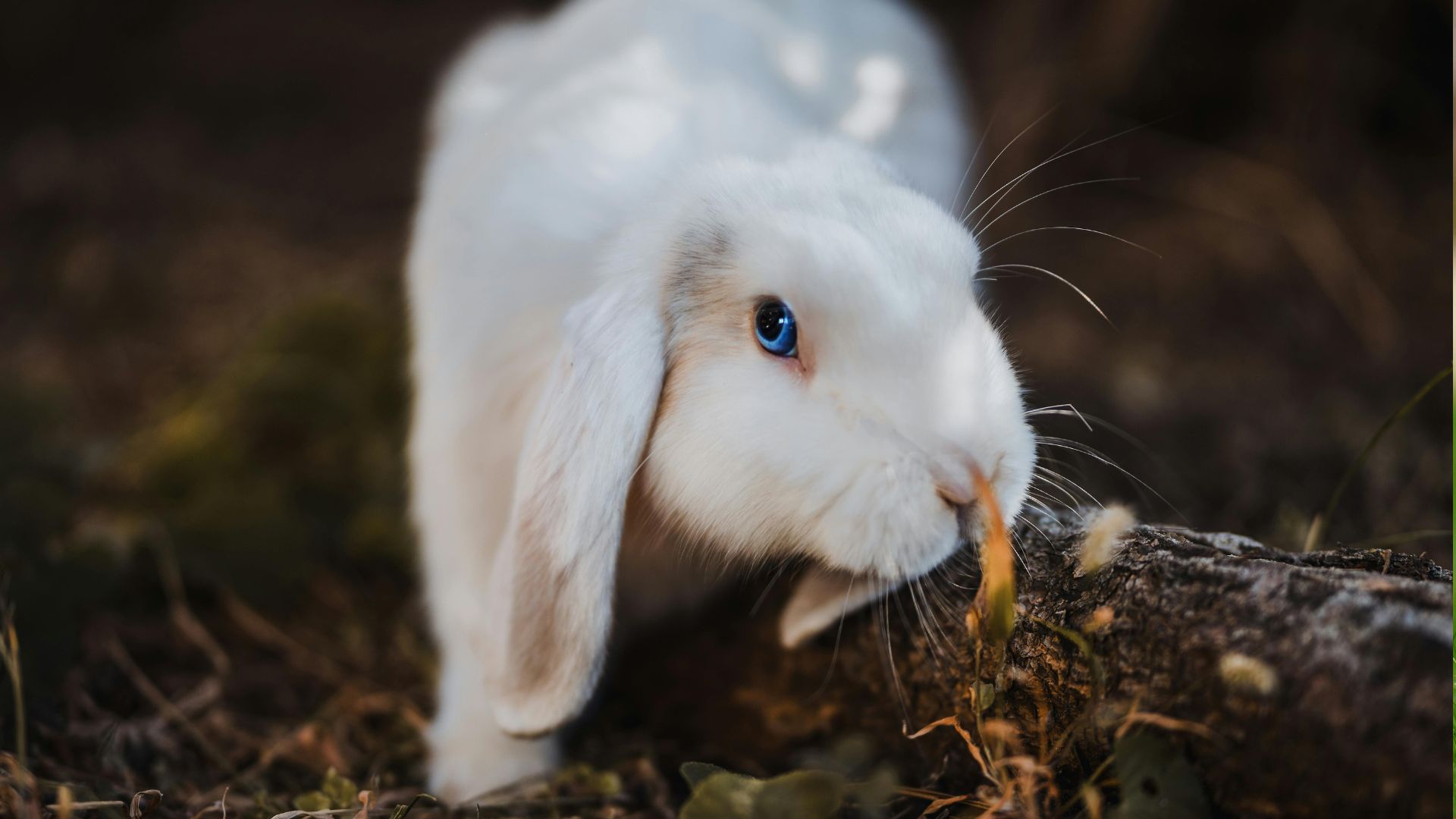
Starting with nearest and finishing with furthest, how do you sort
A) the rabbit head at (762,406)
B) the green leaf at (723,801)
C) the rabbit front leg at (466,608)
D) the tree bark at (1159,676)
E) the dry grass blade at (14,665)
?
the tree bark at (1159,676), the green leaf at (723,801), the rabbit head at (762,406), the dry grass blade at (14,665), the rabbit front leg at (466,608)

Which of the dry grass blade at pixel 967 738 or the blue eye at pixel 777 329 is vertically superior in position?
the blue eye at pixel 777 329

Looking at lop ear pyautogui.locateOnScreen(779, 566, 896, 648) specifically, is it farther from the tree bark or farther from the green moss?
the green moss

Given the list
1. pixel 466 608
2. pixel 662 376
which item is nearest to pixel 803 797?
pixel 662 376

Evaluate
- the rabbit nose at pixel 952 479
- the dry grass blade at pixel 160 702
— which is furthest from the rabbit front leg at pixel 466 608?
the rabbit nose at pixel 952 479

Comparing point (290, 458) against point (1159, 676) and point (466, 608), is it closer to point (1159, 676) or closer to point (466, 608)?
point (466, 608)

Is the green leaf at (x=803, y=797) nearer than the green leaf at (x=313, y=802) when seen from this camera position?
Yes

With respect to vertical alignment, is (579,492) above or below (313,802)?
above

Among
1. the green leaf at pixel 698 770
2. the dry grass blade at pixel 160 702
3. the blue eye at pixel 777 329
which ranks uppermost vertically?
the blue eye at pixel 777 329

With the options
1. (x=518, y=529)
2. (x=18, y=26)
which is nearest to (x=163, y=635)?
(x=518, y=529)

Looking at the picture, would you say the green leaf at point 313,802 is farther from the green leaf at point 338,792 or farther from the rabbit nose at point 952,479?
the rabbit nose at point 952,479
